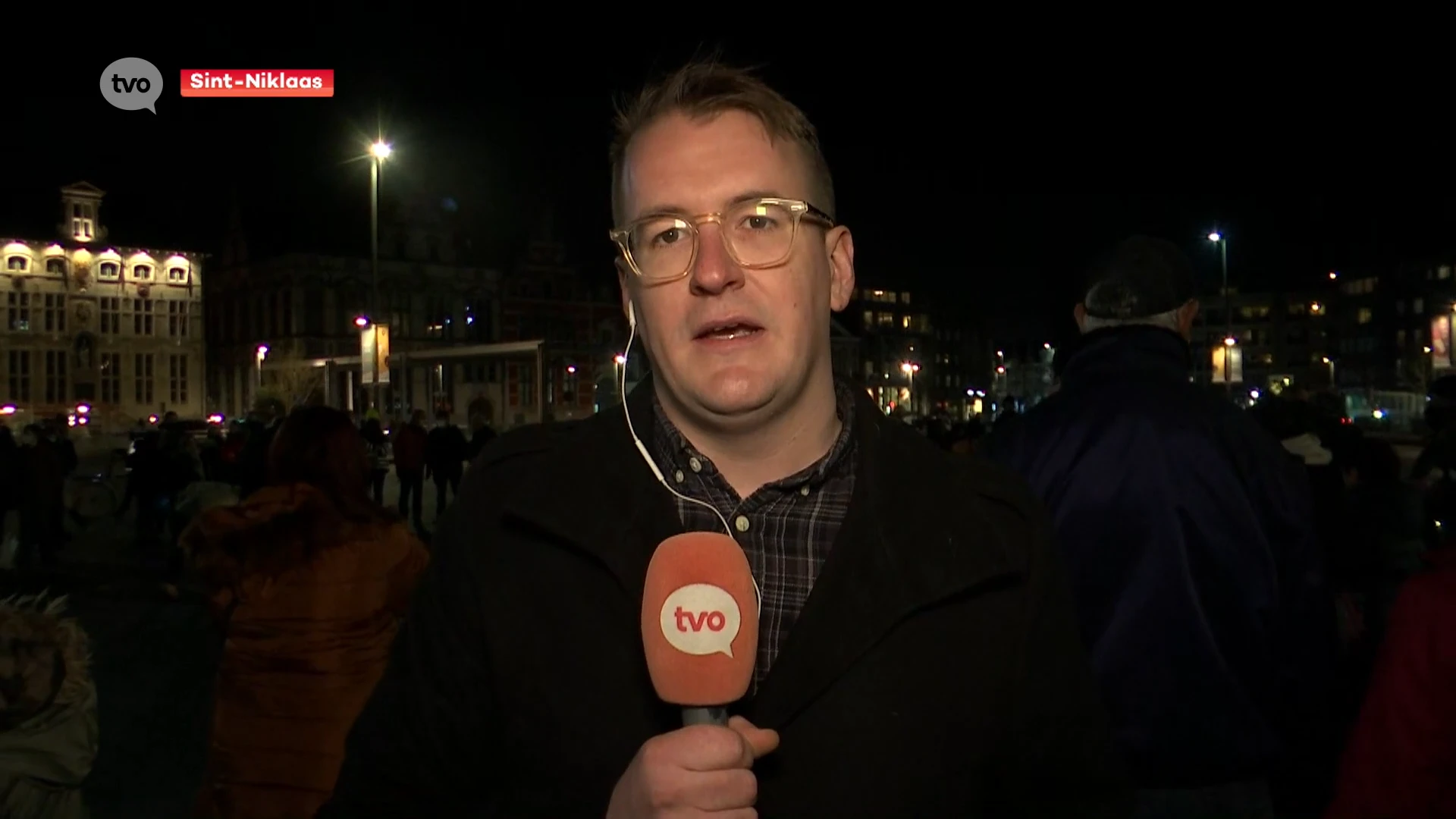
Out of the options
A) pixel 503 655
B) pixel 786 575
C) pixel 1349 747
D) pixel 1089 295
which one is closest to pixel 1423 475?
pixel 1089 295

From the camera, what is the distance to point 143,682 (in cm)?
864

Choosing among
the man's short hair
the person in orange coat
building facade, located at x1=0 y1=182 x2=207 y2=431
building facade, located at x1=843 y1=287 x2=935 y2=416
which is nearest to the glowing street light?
building facade, located at x1=0 y1=182 x2=207 y2=431

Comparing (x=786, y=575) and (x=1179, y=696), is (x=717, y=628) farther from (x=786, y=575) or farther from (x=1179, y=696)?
(x=1179, y=696)

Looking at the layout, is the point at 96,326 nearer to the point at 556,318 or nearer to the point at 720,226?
the point at 556,318

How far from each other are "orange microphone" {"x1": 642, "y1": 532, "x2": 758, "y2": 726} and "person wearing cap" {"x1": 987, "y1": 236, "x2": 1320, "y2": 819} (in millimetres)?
1689

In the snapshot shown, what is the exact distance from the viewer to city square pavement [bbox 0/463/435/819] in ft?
20.7

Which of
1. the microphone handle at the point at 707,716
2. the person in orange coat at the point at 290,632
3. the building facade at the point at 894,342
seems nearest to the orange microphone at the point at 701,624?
the microphone handle at the point at 707,716

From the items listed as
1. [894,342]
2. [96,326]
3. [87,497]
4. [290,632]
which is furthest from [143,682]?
[894,342]

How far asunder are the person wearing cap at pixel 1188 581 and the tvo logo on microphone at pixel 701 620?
67.3 inches

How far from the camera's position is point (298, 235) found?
58.5 meters

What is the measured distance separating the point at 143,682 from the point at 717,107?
841cm

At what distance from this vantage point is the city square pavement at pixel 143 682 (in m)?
6.32

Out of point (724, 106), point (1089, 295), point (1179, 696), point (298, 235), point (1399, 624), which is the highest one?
point (298, 235)

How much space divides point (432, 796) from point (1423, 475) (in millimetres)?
7709
